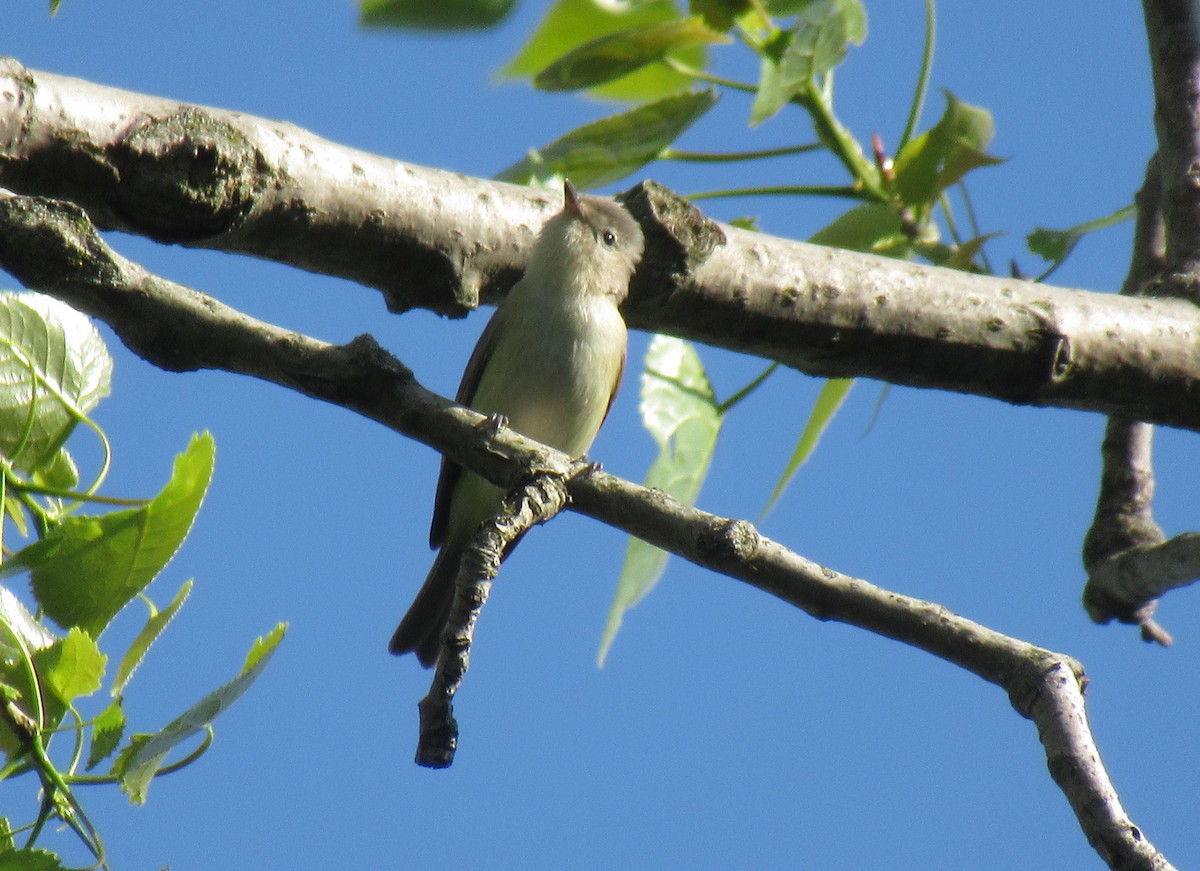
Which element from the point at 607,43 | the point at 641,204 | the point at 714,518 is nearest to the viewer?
the point at 714,518

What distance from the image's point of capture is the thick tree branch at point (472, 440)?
1765 mm

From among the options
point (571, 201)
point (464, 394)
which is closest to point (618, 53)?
point (571, 201)

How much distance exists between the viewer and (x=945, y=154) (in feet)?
11.0

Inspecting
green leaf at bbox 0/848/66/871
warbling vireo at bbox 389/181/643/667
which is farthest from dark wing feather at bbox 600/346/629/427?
green leaf at bbox 0/848/66/871

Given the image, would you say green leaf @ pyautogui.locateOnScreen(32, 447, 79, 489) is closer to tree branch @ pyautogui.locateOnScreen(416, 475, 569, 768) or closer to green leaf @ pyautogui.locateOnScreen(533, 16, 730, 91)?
tree branch @ pyautogui.locateOnScreen(416, 475, 569, 768)

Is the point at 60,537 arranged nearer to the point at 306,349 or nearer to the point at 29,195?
the point at 306,349

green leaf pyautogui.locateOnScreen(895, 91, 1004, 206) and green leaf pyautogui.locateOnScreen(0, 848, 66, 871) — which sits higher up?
green leaf pyautogui.locateOnScreen(895, 91, 1004, 206)

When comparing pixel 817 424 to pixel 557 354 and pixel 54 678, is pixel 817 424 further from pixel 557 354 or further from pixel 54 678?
pixel 54 678

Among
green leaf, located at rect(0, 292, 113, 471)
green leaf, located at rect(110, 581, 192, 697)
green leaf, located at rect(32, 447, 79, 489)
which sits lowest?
green leaf, located at rect(110, 581, 192, 697)

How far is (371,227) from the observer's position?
2496 mm

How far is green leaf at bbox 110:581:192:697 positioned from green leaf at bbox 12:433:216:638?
0.05m

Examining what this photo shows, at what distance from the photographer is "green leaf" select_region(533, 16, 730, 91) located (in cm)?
302

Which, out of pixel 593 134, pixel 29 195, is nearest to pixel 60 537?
pixel 29 195

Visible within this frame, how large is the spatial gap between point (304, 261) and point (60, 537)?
91cm
